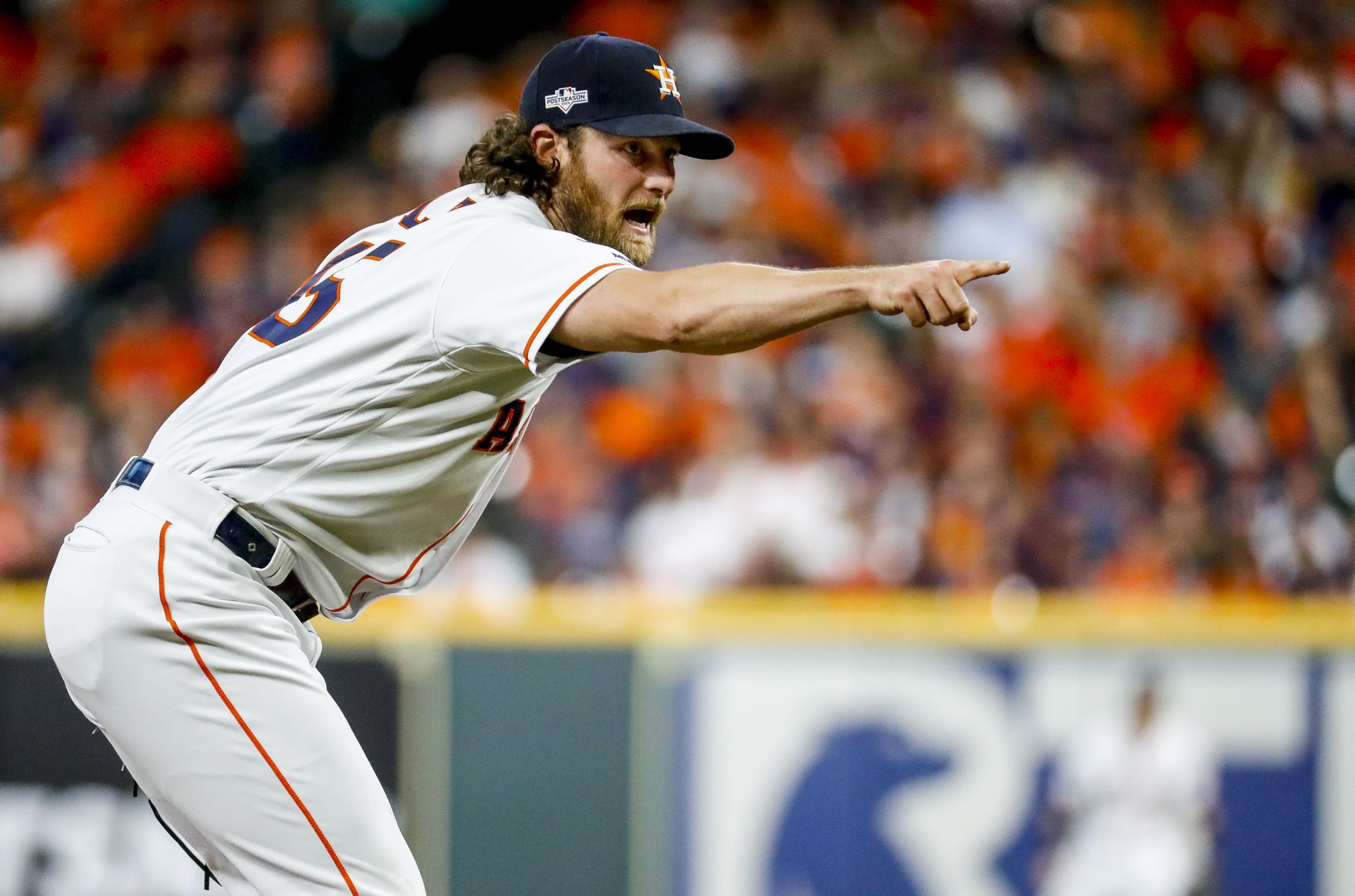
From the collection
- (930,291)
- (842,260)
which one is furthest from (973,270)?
(842,260)

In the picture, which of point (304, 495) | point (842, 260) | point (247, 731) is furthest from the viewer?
point (842, 260)

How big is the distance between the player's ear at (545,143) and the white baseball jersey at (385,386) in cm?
13

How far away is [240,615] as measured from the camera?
8.36ft

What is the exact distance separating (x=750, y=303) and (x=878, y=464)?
449 cm

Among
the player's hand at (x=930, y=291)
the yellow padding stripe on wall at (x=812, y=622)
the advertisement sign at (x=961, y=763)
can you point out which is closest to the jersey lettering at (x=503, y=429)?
the player's hand at (x=930, y=291)

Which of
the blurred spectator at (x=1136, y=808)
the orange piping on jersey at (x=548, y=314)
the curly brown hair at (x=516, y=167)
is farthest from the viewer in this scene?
the blurred spectator at (x=1136, y=808)

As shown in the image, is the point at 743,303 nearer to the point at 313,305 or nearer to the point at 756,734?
the point at 313,305

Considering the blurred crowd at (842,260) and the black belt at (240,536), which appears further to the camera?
the blurred crowd at (842,260)

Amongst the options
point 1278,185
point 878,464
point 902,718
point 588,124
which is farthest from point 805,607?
point 1278,185

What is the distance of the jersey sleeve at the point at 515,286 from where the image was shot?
233cm

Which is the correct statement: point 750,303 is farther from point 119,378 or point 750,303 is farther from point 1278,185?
point 1278,185

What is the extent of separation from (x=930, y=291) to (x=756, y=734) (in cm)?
324

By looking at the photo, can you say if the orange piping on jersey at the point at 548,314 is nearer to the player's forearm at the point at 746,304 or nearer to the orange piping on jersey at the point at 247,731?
the player's forearm at the point at 746,304

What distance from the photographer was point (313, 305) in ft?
8.65
